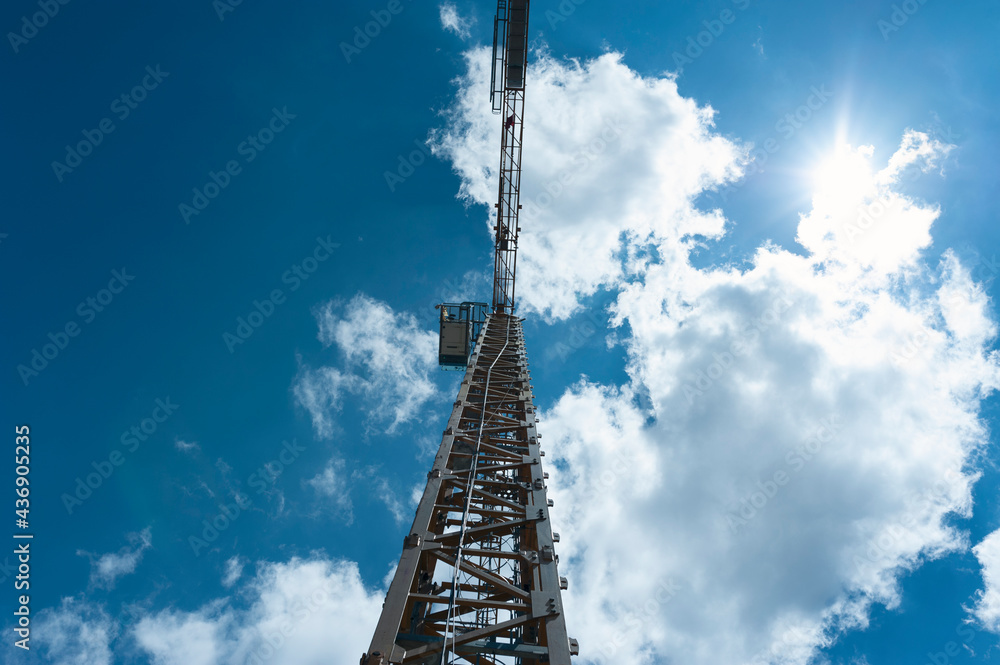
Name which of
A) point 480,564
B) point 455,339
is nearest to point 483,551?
point 480,564

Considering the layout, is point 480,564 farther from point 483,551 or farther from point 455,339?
point 455,339

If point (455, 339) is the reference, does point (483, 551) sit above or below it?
below

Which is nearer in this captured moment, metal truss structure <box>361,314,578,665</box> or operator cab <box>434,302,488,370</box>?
metal truss structure <box>361,314,578,665</box>

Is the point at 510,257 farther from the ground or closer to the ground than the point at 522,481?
farther from the ground

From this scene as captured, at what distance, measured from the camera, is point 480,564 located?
13.5 metres

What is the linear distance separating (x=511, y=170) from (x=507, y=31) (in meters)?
11.4

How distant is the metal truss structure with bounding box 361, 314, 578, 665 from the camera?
32.1 ft

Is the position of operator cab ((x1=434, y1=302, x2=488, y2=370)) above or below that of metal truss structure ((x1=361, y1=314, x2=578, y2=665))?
above

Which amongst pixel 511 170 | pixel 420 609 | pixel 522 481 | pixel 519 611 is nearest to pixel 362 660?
pixel 420 609

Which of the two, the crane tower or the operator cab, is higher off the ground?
the operator cab

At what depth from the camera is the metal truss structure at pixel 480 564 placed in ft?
32.1

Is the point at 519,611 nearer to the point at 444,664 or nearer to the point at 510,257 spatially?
the point at 444,664

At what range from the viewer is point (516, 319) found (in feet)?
133

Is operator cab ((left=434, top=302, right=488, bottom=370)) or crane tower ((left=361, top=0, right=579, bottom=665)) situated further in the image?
operator cab ((left=434, top=302, right=488, bottom=370))
